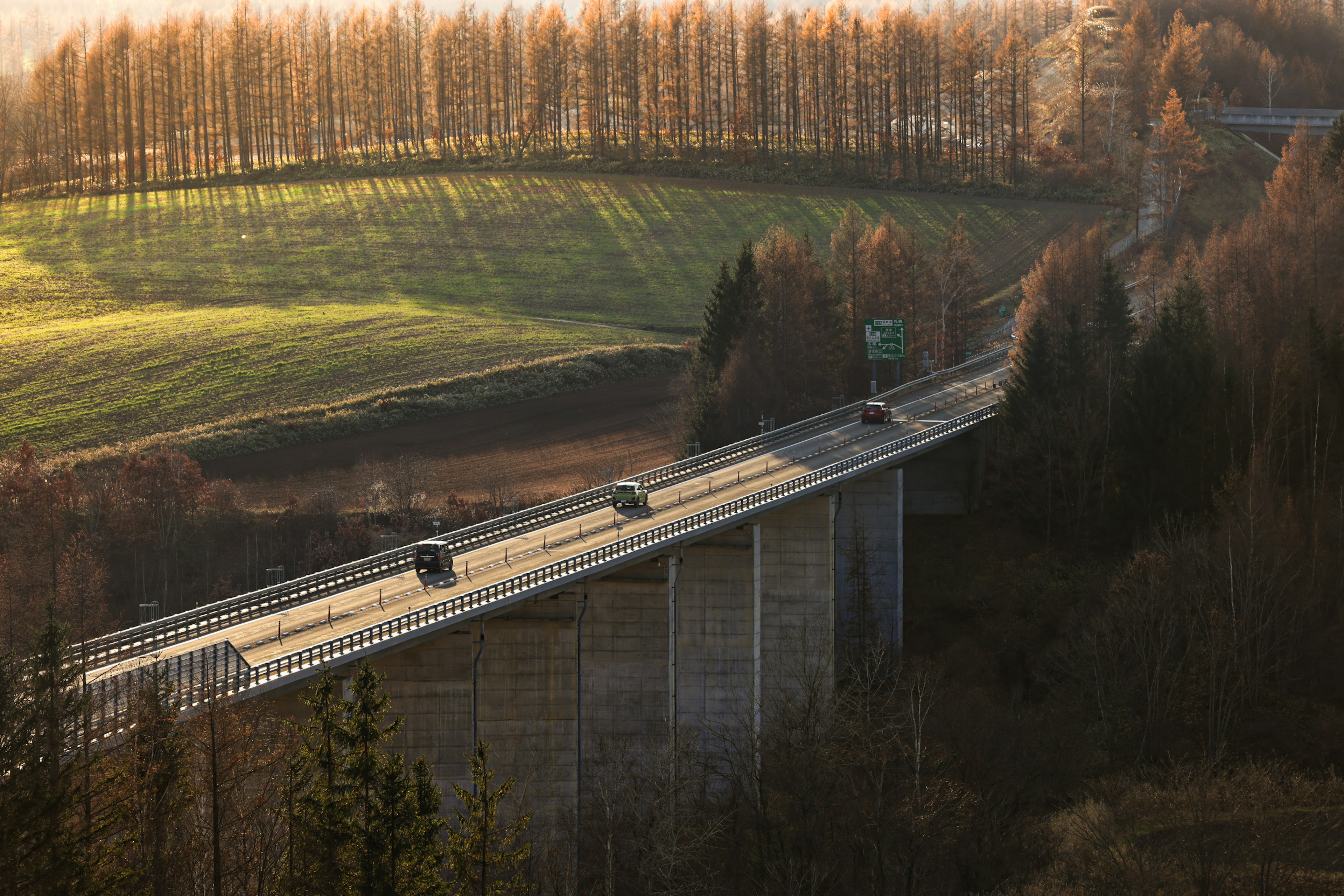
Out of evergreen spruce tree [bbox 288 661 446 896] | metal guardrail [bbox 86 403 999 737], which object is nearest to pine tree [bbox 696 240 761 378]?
metal guardrail [bbox 86 403 999 737]

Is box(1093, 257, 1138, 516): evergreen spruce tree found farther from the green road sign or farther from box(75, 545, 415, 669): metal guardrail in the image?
box(75, 545, 415, 669): metal guardrail

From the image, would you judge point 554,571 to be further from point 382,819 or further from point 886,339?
point 886,339

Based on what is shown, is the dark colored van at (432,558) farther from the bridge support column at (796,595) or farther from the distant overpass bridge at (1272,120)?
the distant overpass bridge at (1272,120)

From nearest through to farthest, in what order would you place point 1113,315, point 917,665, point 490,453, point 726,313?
point 917,665 < point 1113,315 < point 490,453 < point 726,313

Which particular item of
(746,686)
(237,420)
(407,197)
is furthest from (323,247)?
(746,686)

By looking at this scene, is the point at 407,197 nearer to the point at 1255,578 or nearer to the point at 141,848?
the point at 1255,578

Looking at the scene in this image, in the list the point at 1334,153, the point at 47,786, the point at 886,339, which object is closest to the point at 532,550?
the point at 47,786

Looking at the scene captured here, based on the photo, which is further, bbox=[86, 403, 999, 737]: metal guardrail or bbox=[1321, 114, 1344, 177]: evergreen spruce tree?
bbox=[1321, 114, 1344, 177]: evergreen spruce tree
